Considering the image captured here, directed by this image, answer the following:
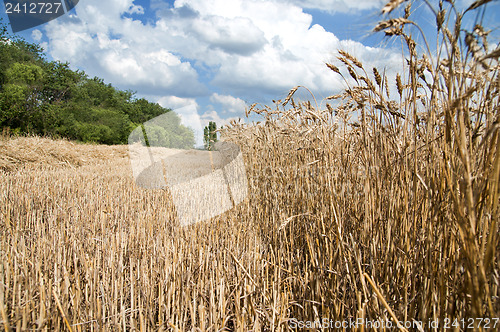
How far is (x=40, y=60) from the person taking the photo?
2833cm

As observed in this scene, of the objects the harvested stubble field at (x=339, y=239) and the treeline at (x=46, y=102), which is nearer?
the harvested stubble field at (x=339, y=239)

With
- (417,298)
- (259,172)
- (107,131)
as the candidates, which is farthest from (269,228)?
(107,131)

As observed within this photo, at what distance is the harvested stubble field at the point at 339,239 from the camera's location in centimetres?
106

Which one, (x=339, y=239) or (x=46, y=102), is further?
(x=46, y=102)

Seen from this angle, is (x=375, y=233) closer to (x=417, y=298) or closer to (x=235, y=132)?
(x=417, y=298)

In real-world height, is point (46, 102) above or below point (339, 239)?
above

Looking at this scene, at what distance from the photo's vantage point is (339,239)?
1.63 meters

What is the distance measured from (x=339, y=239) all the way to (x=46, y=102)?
1071 inches

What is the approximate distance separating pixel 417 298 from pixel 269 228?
1.75 m

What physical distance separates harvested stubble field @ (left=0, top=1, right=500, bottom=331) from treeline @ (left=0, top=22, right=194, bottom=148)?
15.1 metres

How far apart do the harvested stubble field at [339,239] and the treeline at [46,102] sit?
15.1 metres

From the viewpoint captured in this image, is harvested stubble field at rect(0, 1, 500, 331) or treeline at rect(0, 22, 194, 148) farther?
treeline at rect(0, 22, 194, 148)

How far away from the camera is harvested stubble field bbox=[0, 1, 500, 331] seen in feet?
3.46

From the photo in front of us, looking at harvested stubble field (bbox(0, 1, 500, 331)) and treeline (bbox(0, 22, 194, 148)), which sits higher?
treeline (bbox(0, 22, 194, 148))
